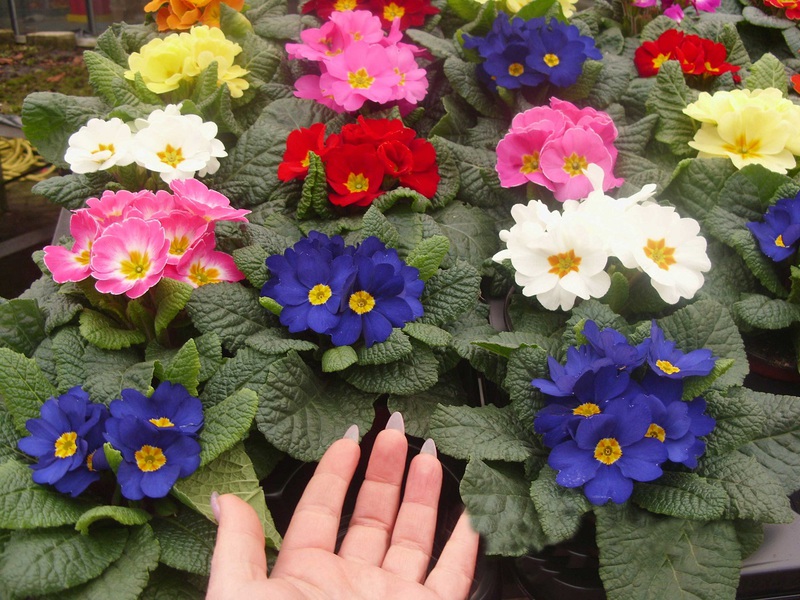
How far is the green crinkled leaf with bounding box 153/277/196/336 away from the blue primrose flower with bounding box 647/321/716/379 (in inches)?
28.5

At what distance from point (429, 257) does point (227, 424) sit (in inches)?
17.7

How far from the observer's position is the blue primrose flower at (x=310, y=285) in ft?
3.98

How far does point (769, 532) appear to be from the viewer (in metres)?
1.17

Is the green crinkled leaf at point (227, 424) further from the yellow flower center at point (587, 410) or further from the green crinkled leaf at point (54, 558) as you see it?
the yellow flower center at point (587, 410)

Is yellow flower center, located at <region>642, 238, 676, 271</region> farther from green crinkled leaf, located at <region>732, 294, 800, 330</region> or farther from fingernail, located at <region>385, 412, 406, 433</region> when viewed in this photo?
fingernail, located at <region>385, 412, 406, 433</region>

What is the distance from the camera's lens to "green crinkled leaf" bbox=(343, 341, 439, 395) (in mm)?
1203

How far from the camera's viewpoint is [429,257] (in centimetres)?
131

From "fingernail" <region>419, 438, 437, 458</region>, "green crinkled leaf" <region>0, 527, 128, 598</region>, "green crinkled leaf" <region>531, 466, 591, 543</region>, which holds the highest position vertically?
"green crinkled leaf" <region>531, 466, 591, 543</region>

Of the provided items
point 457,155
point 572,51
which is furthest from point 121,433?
point 572,51

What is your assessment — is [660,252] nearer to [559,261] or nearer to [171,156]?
[559,261]

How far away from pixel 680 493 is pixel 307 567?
529mm

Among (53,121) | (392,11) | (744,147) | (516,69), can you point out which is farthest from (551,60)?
(53,121)

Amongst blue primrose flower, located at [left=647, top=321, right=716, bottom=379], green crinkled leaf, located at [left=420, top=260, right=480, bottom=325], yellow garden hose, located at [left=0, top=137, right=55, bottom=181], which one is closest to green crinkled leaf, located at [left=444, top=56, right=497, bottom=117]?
green crinkled leaf, located at [left=420, top=260, right=480, bottom=325]

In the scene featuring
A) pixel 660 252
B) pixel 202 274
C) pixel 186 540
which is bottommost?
pixel 186 540
